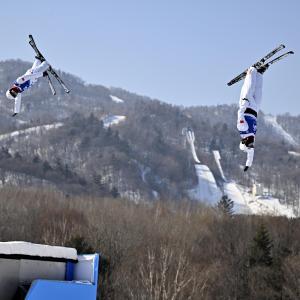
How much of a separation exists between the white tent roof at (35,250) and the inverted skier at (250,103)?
10.7ft

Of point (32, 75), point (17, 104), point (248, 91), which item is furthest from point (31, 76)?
point (248, 91)

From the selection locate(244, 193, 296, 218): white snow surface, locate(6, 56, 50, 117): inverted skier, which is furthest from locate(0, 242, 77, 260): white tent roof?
locate(244, 193, 296, 218): white snow surface

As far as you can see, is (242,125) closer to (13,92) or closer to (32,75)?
(32,75)

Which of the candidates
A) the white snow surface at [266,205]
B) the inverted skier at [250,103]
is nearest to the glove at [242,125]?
the inverted skier at [250,103]

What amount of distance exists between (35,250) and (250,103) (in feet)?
12.8

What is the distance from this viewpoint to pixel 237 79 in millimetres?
9734

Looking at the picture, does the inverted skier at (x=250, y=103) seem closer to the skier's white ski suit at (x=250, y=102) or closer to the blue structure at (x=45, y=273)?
the skier's white ski suit at (x=250, y=102)

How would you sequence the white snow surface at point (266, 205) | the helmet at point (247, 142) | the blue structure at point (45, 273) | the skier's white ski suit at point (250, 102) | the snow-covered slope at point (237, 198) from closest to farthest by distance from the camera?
the blue structure at point (45, 273) → the skier's white ski suit at point (250, 102) → the helmet at point (247, 142) → the snow-covered slope at point (237, 198) → the white snow surface at point (266, 205)

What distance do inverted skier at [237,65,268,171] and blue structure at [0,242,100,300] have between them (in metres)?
3.18

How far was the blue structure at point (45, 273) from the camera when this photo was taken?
6.89 metres

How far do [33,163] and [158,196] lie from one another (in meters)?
49.1

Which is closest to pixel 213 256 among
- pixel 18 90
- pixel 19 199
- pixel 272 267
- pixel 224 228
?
pixel 224 228

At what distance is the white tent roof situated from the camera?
7048 millimetres

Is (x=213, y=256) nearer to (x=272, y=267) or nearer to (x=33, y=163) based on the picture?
(x=272, y=267)
